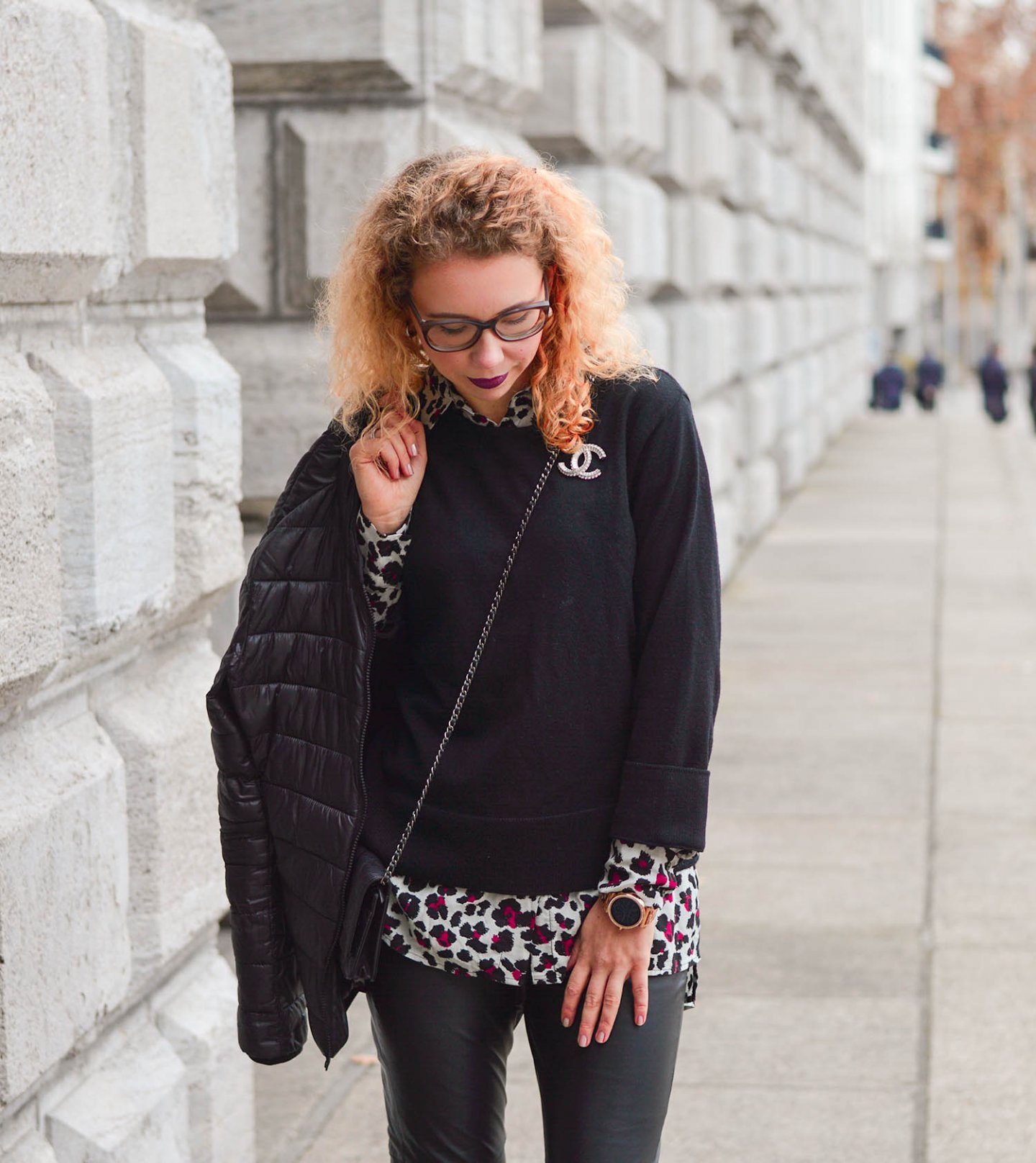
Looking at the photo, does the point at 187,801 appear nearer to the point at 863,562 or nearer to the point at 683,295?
the point at 683,295

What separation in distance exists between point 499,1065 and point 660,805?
45 cm

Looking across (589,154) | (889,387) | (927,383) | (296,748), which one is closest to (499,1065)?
(296,748)

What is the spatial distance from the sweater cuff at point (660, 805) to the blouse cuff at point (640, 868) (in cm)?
2

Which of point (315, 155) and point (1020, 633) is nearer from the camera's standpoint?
point (315, 155)

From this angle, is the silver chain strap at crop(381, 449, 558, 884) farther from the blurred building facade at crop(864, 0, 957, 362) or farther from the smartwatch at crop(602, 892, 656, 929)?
the blurred building facade at crop(864, 0, 957, 362)

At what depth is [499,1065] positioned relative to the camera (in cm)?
254

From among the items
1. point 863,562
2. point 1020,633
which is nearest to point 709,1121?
point 1020,633

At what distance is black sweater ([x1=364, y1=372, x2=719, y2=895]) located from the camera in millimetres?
2361

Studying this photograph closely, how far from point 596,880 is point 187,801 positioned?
41.9 inches

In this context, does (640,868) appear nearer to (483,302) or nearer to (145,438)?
(483,302)

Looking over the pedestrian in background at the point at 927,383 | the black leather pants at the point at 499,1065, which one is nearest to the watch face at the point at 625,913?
the black leather pants at the point at 499,1065

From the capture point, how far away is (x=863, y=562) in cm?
1295

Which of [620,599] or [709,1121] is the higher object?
[620,599]

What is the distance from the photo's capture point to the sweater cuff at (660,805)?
91.7 inches
